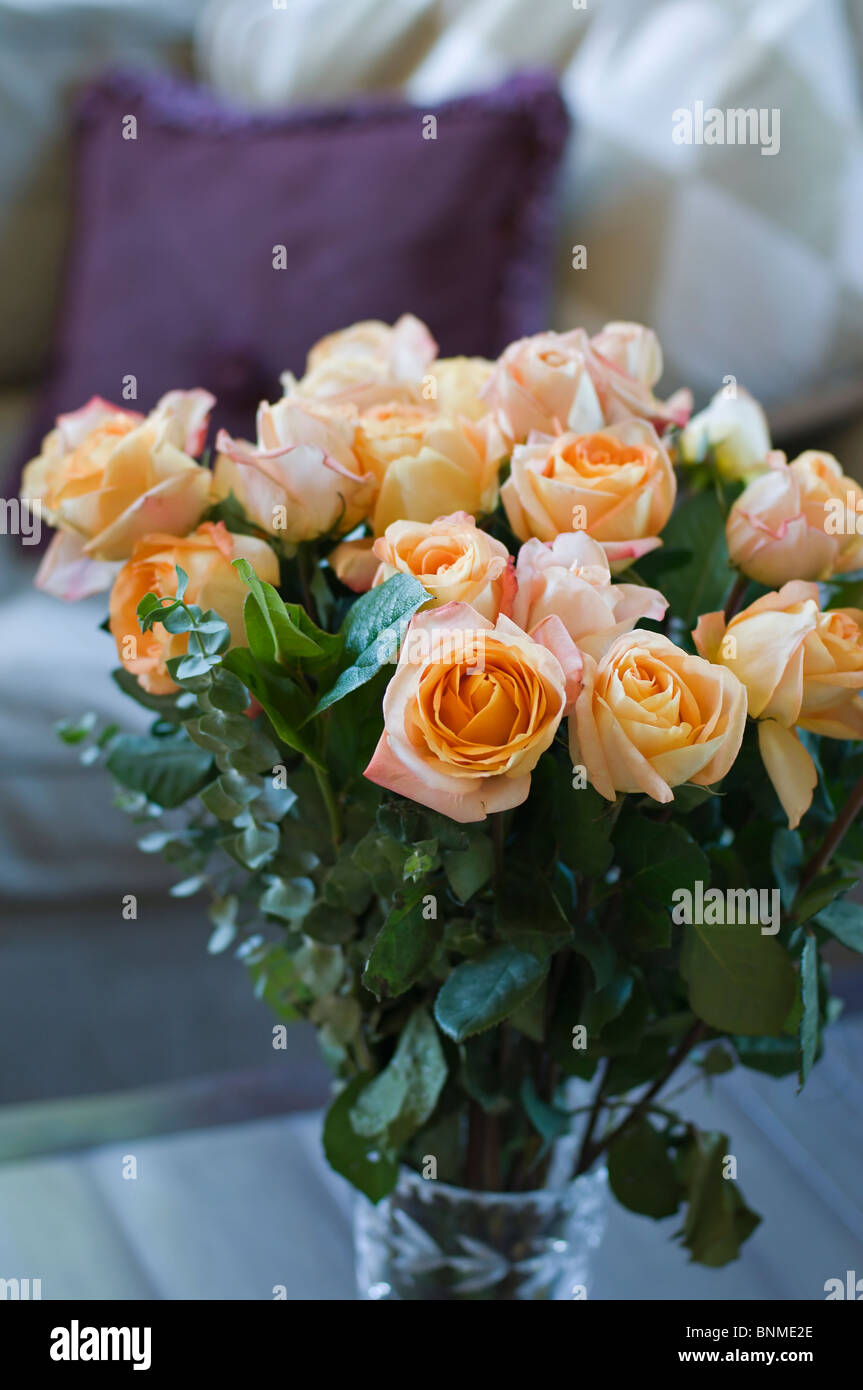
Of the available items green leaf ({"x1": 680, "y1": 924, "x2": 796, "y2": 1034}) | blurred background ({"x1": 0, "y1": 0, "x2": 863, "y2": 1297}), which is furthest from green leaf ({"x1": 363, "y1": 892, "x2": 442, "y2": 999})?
blurred background ({"x1": 0, "y1": 0, "x2": 863, "y2": 1297})

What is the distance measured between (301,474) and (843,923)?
27cm

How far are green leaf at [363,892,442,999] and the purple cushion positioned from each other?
34.2 inches

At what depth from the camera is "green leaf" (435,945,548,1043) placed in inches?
16.1

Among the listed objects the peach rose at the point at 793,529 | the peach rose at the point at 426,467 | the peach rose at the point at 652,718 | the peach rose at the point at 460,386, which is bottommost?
the peach rose at the point at 652,718

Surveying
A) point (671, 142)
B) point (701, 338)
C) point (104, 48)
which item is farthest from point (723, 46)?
point (104, 48)

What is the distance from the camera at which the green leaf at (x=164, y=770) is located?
503 millimetres

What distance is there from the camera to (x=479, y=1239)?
1.85 ft

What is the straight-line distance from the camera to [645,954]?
49 centimetres

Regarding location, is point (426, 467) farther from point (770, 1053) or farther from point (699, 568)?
point (770, 1053)

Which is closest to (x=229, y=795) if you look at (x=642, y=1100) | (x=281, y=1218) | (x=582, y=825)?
(x=582, y=825)

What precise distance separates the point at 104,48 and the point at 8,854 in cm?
103

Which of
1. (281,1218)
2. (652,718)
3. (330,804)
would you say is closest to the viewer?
(652,718)

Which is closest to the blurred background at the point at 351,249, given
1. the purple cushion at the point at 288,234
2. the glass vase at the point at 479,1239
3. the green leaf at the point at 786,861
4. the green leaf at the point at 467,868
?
the purple cushion at the point at 288,234

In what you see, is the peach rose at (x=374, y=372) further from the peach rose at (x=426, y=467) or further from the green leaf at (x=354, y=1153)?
the green leaf at (x=354, y=1153)
